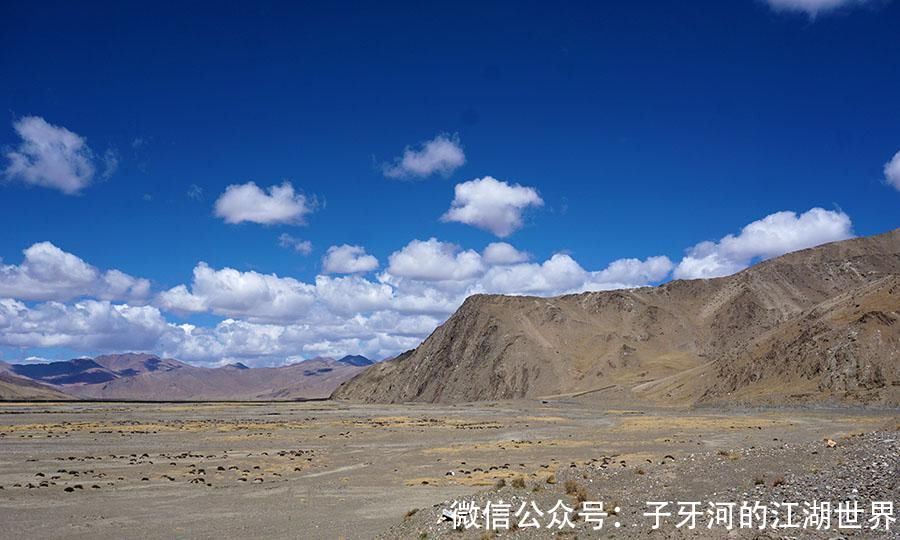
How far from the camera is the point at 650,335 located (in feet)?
480

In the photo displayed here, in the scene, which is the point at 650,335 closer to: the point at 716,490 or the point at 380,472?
the point at 380,472

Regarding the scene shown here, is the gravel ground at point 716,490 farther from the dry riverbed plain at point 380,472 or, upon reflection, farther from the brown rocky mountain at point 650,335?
the brown rocky mountain at point 650,335

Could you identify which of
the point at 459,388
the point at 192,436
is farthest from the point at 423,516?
the point at 459,388

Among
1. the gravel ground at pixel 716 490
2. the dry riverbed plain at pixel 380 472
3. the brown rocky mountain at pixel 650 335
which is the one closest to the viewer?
the gravel ground at pixel 716 490

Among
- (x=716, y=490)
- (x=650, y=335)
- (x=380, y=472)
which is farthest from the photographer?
(x=650, y=335)

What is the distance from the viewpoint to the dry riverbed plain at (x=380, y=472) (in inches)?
659

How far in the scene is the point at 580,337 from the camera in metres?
147

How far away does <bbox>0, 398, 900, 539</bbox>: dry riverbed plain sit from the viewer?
16.7 meters

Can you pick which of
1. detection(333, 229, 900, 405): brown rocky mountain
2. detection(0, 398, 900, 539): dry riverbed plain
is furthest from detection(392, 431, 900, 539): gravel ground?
detection(333, 229, 900, 405): brown rocky mountain

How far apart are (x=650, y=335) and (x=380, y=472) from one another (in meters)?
122

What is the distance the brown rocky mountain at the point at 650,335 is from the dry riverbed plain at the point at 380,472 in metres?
34.9

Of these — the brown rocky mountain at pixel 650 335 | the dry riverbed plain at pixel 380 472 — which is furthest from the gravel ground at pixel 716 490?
the brown rocky mountain at pixel 650 335

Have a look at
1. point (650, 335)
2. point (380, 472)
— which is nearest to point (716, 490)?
point (380, 472)

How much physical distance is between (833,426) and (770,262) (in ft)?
380
